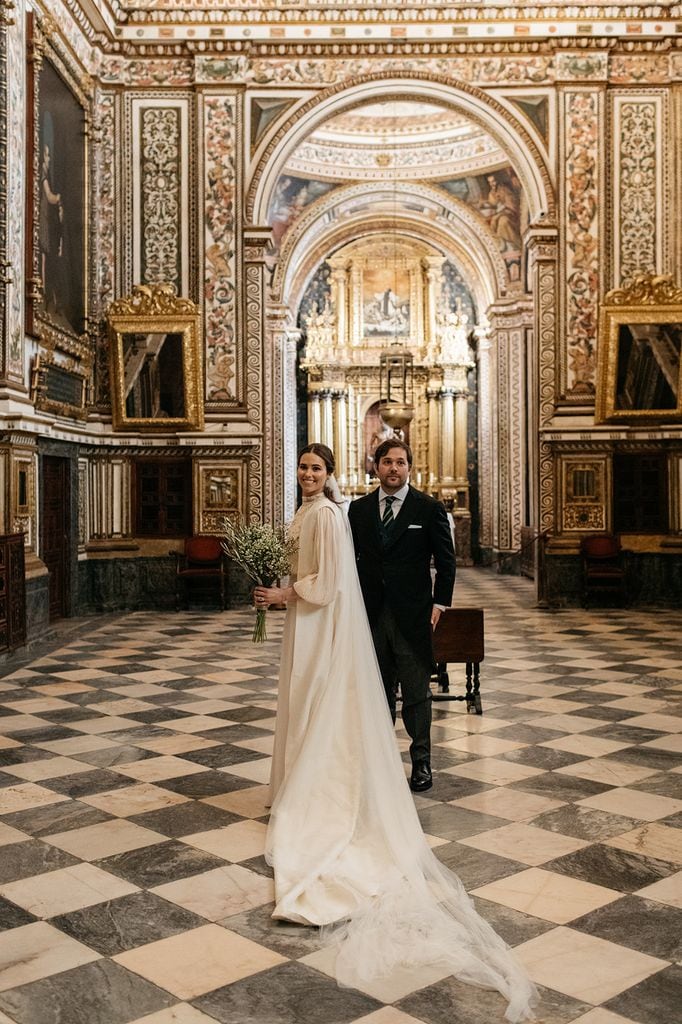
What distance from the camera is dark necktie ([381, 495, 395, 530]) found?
5180 mm

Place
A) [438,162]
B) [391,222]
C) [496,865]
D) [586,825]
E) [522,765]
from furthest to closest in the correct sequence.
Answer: [391,222] → [438,162] → [522,765] → [586,825] → [496,865]

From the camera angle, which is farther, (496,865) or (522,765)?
(522,765)

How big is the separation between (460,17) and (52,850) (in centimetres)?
1296

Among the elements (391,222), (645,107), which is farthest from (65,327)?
(391,222)

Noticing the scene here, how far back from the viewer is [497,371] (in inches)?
849

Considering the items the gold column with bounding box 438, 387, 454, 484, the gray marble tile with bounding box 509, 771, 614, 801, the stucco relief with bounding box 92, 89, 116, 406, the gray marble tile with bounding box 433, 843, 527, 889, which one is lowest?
the gray marble tile with bounding box 509, 771, 614, 801

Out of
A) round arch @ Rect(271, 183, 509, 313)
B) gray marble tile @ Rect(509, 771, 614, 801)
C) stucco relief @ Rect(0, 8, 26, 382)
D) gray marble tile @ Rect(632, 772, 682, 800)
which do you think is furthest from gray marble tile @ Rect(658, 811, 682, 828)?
round arch @ Rect(271, 183, 509, 313)

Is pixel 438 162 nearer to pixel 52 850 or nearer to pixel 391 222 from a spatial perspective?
pixel 391 222

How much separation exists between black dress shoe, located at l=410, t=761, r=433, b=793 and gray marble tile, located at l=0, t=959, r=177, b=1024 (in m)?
2.31

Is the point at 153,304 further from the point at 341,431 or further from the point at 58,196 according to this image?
the point at 341,431

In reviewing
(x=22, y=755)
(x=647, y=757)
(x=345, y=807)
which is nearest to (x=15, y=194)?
(x=22, y=755)

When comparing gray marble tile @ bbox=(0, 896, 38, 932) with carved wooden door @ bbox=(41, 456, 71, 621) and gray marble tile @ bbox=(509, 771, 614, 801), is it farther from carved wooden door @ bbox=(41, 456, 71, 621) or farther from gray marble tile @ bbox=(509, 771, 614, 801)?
carved wooden door @ bbox=(41, 456, 71, 621)

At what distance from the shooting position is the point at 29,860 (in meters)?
4.21

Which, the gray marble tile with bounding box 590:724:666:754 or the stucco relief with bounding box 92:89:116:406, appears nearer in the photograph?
the gray marble tile with bounding box 590:724:666:754
